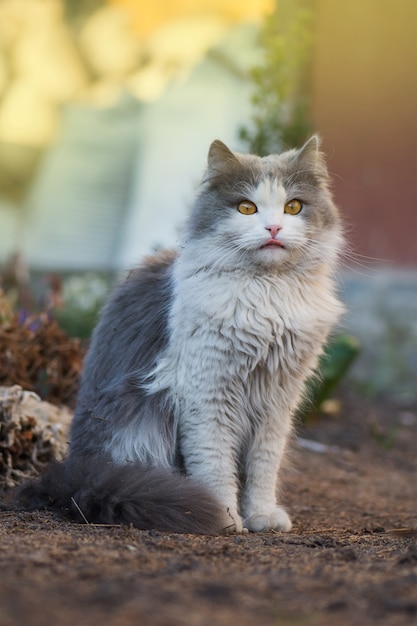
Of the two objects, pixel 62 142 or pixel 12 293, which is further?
pixel 62 142

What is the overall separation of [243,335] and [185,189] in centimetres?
417

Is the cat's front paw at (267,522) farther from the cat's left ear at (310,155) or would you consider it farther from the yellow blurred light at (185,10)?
the yellow blurred light at (185,10)

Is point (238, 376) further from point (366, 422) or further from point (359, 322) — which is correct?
point (359, 322)

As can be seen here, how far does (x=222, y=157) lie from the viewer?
299 centimetres

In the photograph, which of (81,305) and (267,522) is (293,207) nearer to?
(267,522)

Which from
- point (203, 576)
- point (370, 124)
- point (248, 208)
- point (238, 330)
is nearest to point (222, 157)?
point (248, 208)

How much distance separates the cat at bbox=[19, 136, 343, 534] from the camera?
9.43 ft

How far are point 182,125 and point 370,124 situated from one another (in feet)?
5.16

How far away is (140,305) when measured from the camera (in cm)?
316

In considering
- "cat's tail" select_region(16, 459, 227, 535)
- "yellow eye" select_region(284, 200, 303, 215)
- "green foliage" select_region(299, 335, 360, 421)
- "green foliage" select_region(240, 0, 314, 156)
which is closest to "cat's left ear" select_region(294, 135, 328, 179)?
"yellow eye" select_region(284, 200, 303, 215)

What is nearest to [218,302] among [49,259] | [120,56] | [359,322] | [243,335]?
[243,335]

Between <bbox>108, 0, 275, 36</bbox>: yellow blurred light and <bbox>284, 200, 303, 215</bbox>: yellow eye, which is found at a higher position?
<bbox>108, 0, 275, 36</bbox>: yellow blurred light

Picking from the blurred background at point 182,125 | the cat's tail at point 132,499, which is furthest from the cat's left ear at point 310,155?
the blurred background at point 182,125

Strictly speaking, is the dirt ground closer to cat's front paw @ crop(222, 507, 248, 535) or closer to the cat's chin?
cat's front paw @ crop(222, 507, 248, 535)
